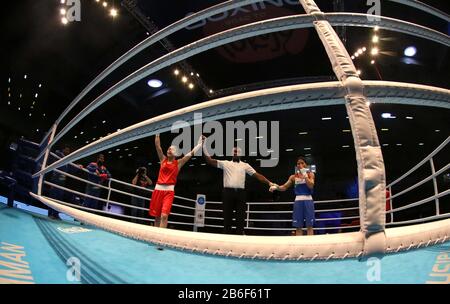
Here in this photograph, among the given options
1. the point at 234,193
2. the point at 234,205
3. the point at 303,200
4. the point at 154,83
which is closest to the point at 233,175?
the point at 234,193

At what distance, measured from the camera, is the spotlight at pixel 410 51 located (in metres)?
4.50

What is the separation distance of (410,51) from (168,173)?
17.3ft

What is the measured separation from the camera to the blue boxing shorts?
292cm

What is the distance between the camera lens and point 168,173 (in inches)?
108

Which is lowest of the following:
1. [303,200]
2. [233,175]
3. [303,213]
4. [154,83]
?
[303,213]

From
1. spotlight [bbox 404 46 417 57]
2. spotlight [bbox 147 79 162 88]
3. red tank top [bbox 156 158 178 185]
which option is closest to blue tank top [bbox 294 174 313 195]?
red tank top [bbox 156 158 178 185]

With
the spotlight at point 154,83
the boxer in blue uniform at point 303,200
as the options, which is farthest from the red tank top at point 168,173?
the spotlight at point 154,83

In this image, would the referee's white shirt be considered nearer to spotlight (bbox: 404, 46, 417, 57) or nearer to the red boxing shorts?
the red boxing shorts

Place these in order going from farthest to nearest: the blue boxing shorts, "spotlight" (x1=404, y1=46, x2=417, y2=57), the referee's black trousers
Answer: "spotlight" (x1=404, y1=46, x2=417, y2=57) < the blue boxing shorts < the referee's black trousers

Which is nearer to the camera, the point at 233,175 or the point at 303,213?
the point at 233,175

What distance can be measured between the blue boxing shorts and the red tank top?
5.39ft

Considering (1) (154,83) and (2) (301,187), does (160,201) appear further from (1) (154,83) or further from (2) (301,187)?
(1) (154,83)

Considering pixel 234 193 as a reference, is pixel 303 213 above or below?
below

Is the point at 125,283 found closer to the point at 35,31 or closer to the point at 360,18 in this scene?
the point at 360,18
